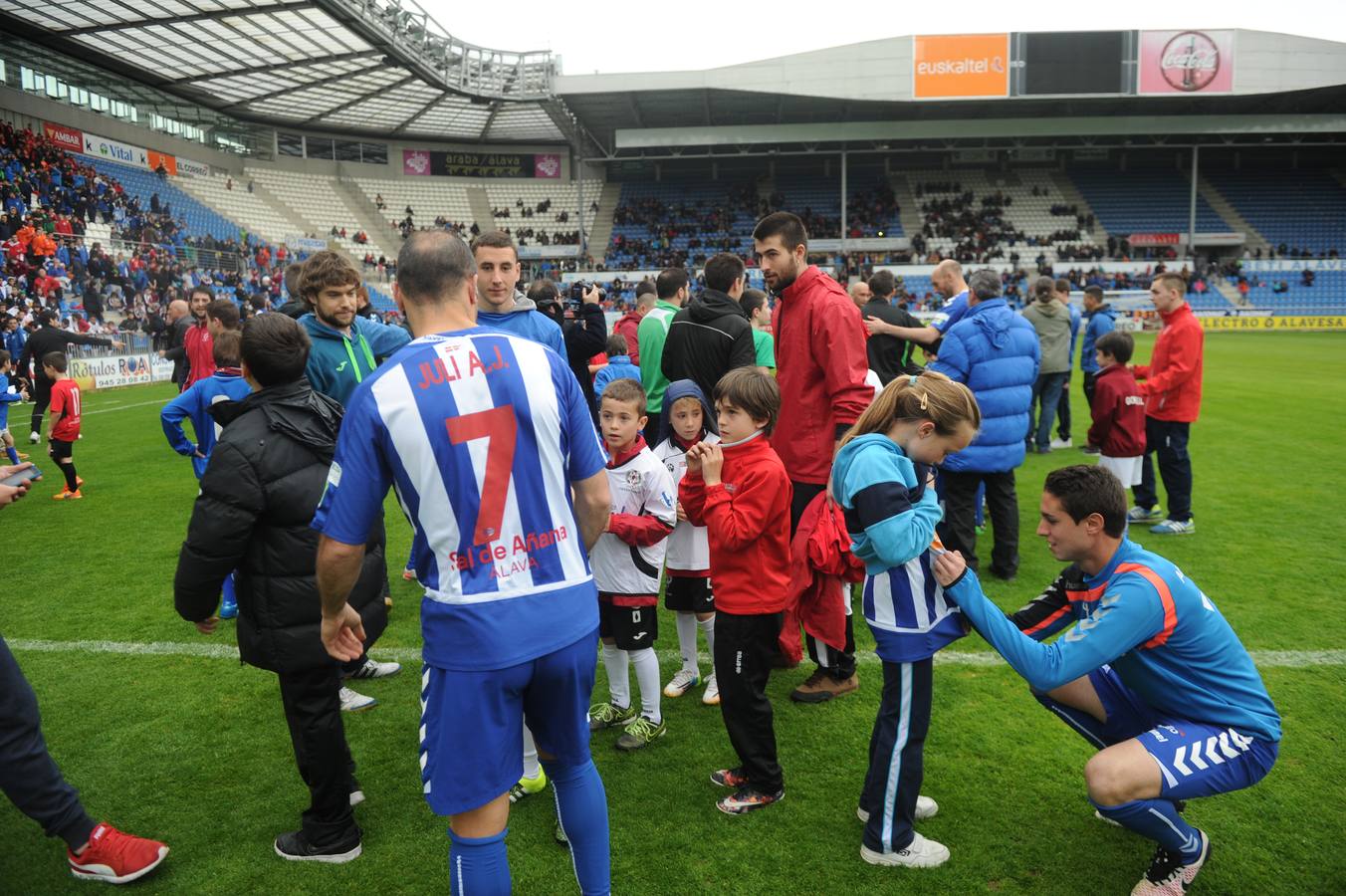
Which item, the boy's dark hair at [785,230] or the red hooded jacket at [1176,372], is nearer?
the boy's dark hair at [785,230]

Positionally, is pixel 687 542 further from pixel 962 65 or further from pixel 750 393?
pixel 962 65

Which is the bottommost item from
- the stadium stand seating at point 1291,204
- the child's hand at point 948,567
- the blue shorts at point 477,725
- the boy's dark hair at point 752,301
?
the blue shorts at point 477,725

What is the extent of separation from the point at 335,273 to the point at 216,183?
4088 cm

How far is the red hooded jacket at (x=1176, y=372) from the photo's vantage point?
21.0 ft

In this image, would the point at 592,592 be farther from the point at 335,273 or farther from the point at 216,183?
the point at 216,183

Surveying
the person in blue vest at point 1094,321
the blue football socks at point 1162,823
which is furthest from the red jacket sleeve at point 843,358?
the person in blue vest at point 1094,321

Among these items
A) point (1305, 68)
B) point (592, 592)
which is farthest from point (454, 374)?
point (1305, 68)

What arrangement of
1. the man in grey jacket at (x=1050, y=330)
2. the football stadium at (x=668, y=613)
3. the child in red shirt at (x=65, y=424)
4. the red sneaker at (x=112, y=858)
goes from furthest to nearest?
the man in grey jacket at (x=1050, y=330) → the child in red shirt at (x=65, y=424) → the red sneaker at (x=112, y=858) → the football stadium at (x=668, y=613)

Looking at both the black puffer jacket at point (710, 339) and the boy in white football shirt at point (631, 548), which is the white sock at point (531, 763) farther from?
the black puffer jacket at point (710, 339)

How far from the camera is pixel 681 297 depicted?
5.90 metres

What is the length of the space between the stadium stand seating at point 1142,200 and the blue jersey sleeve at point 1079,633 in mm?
45771

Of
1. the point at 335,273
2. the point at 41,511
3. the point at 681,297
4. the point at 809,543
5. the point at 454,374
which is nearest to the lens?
the point at 454,374

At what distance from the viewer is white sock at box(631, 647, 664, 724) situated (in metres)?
3.59

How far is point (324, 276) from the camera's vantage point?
3904mm
